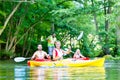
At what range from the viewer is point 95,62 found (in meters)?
18.3

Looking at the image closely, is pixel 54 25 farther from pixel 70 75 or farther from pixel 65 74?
pixel 70 75

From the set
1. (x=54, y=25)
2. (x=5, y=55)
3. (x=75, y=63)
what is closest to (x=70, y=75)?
(x=75, y=63)

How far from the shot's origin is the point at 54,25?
35.4 m

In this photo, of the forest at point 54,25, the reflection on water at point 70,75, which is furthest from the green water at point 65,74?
the forest at point 54,25

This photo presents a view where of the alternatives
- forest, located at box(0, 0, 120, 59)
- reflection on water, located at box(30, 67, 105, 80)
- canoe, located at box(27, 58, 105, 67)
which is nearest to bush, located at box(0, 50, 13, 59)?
forest, located at box(0, 0, 120, 59)

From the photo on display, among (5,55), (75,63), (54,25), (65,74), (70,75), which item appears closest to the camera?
(70,75)

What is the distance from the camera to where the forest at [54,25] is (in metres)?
31.6

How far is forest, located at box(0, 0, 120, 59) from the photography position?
31.6 metres

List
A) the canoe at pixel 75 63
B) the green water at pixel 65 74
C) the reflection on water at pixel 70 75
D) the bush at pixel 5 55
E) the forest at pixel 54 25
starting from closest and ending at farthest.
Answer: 1. the reflection on water at pixel 70 75
2. the green water at pixel 65 74
3. the canoe at pixel 75 63
4. the bush at pixel 5 55
5. the forest at pixel 54 25

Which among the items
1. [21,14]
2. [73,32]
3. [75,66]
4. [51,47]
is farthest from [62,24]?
[75,66]

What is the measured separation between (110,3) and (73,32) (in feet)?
13.7

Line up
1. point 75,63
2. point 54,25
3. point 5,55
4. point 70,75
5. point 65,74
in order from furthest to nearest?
point 54,25 → point 5,55 → point 75,63 → point 65,74 → point 70,75

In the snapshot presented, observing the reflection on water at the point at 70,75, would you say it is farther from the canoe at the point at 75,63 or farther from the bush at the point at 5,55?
the bush at the point at 5,55

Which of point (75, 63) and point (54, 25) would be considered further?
point (54, 25)
